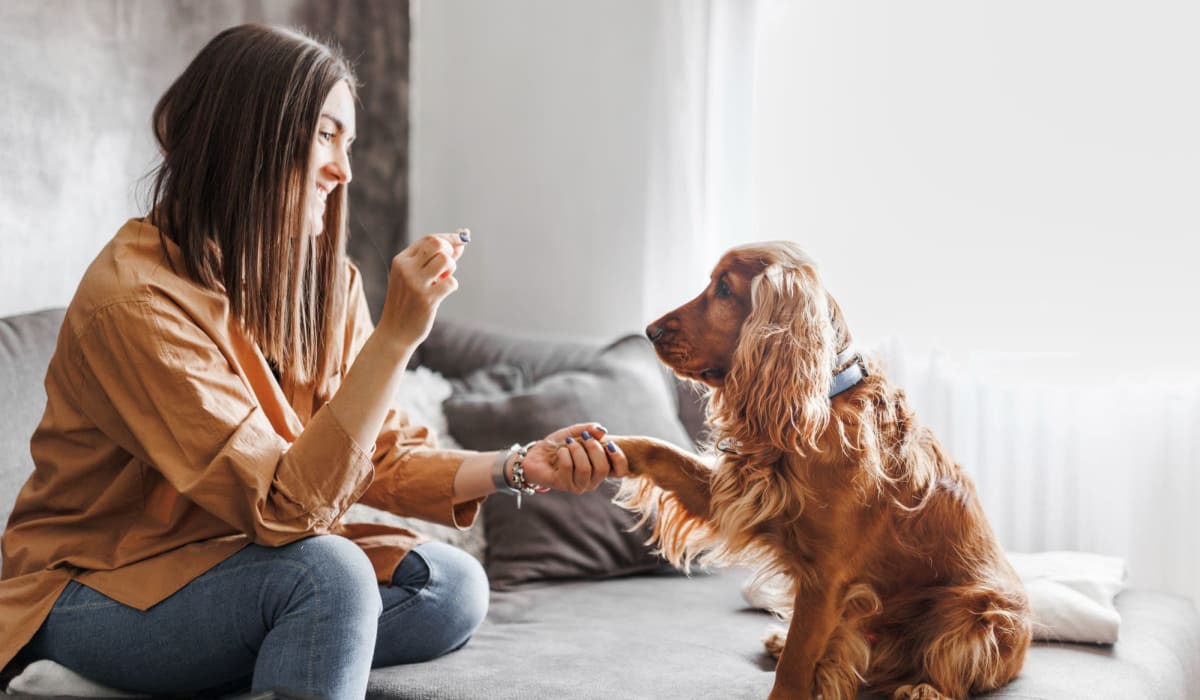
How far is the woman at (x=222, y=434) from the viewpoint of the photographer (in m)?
1.29

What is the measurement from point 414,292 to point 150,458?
38cm

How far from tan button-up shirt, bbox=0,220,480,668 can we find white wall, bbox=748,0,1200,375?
157cm

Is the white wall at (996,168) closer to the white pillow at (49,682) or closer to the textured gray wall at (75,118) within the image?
the textured gray wall at (75,118)

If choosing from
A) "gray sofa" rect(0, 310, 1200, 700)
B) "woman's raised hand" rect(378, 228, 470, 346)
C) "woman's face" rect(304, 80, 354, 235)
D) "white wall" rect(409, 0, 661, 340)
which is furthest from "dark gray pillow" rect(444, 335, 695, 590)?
"woman's raised hand" rect(378, 228, 470, 346)

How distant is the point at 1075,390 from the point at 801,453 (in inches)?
52.4

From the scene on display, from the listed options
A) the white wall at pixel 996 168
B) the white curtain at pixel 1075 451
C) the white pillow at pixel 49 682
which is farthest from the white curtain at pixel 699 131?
the white pillow at pixel 49 682

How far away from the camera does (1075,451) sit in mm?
2373

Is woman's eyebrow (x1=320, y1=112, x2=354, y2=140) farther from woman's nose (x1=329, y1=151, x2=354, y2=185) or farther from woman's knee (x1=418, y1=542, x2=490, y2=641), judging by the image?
woman's knee (x1=418, y1=542, x2=490, y2=641)

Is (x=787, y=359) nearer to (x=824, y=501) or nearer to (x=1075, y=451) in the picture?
(x=824, y=501)

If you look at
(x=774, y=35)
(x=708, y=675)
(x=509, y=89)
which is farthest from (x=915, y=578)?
(x=509, y=89)

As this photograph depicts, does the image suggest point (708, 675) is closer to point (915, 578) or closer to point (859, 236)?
point (915, 578)

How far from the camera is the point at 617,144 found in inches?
113

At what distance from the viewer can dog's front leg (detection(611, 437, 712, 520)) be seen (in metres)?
1.41

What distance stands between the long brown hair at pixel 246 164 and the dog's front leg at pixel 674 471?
529 mm
